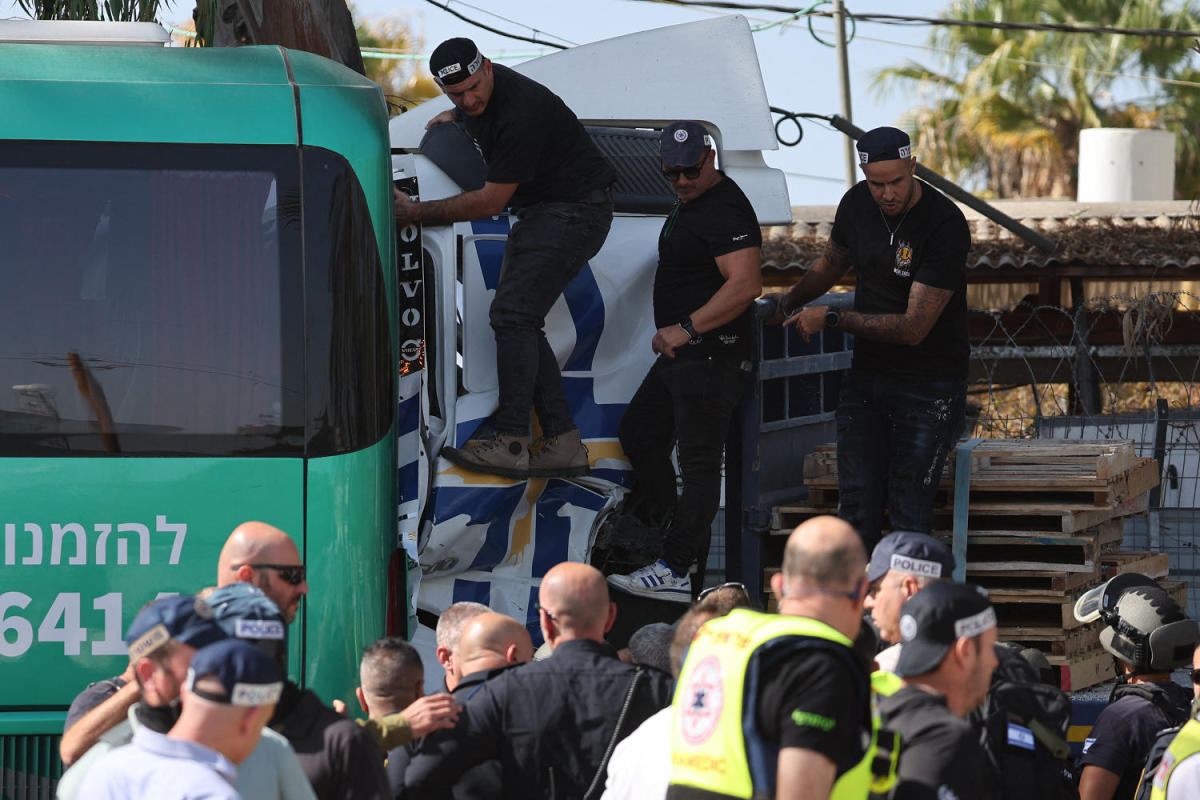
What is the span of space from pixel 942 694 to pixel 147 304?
9.51ft

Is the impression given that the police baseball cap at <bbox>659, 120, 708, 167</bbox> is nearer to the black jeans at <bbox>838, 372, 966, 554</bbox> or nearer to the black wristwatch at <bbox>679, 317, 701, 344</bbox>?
the black wristwatch at <bbox>679, 317, 701, 344</bbox>

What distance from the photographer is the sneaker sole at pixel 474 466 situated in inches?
232

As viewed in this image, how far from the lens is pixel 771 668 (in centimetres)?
314

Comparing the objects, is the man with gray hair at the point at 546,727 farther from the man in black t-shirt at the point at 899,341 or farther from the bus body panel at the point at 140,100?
the man in black t-shirt at the point at 899,341

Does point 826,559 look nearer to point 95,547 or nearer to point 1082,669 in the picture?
point 95,547

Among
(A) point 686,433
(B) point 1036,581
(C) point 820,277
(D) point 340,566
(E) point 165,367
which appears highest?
(C) point 820,277

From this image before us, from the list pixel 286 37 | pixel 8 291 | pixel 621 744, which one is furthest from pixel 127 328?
→ pixel 286 37

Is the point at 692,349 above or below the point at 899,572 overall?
above

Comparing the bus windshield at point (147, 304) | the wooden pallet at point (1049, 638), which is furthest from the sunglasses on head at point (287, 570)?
the wooden pallet at point (1049, 638)

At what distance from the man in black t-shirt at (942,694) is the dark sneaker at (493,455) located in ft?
8.88

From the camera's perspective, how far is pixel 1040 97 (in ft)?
101

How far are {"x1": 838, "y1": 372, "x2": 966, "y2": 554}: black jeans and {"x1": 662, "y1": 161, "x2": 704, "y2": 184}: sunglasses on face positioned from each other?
1.08 metres

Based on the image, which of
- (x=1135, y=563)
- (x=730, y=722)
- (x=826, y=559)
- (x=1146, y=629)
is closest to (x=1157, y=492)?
(x=1135, y=563)

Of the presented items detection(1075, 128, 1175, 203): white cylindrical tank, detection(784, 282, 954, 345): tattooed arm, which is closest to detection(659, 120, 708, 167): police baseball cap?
detection(784, 282, 954, 345): tattooed arm
